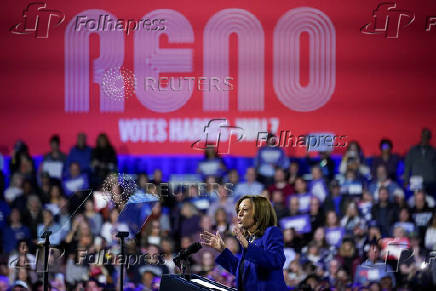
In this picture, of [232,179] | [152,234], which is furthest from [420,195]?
[152,234]

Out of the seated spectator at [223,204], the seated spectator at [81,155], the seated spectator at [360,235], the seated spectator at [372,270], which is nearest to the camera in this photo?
the seated spectator at [372,270]

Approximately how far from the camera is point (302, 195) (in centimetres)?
811

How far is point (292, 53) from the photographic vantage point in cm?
883

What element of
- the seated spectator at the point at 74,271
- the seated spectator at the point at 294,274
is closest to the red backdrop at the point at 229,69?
the seated spectator at the point at 74,271

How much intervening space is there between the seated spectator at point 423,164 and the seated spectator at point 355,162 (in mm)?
490

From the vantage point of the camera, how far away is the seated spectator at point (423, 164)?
8.45 m

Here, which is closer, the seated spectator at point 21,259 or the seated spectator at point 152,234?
the seated spectator at point 21,259

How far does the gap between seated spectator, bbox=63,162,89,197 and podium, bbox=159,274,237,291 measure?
14.9 feet

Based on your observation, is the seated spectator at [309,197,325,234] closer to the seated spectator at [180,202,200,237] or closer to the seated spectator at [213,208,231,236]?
the seated spectator at [213,208,231,236]

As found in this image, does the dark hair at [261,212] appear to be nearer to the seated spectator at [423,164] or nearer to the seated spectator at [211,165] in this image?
the seated spectator at [211,165]

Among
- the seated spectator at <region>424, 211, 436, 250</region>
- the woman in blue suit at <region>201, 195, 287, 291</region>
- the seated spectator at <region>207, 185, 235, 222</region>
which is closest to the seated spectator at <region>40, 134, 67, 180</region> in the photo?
the seated spectator at <region>207, 185, 235, 222</region>

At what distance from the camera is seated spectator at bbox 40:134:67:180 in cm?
844

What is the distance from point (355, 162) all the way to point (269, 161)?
95cm

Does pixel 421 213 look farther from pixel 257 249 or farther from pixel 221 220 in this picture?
pixel 257 249
